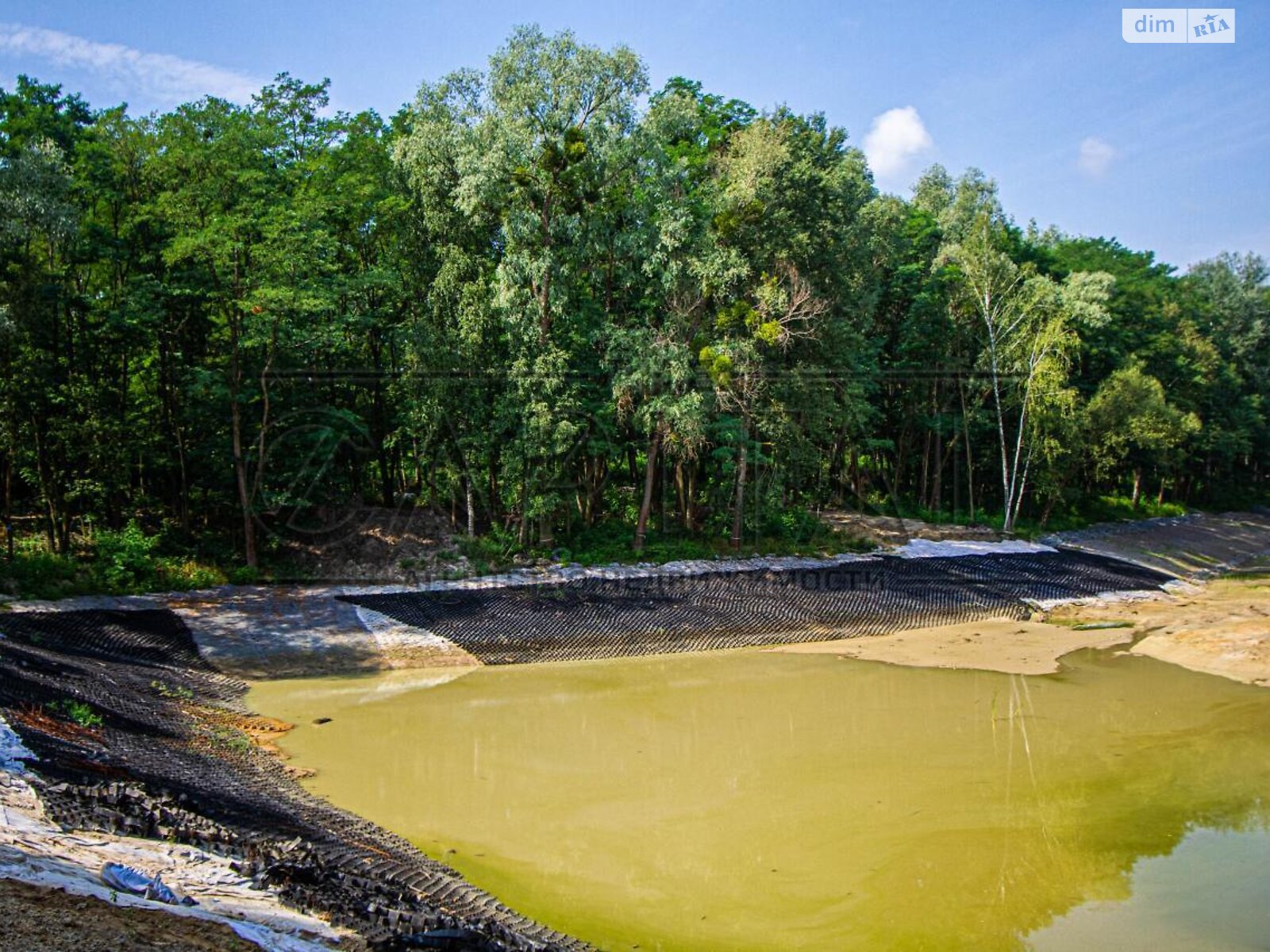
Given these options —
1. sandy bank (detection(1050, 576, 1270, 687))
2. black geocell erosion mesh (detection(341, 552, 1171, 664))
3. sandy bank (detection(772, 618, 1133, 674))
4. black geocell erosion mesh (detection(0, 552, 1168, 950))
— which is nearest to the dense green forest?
black geocell erosion mesh (detection(341, 552, 1171, 664))

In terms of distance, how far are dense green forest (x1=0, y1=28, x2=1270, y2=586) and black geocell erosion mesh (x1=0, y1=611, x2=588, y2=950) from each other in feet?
24.1

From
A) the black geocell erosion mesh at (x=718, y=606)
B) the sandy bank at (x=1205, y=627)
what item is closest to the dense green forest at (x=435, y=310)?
the black geocell erosion mesh at (x=718, y=606)

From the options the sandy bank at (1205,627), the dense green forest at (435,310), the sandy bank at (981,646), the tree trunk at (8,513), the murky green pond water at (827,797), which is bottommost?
the murky green pond water at (827,797)

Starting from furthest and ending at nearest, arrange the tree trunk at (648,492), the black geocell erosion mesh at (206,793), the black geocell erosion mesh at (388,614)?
the tree trunk at (648,492), the black geocell erosion mesh at (388,614), the black geocell erosion mesh at (206,793)

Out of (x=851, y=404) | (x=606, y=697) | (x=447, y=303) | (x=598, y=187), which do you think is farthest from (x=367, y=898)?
(x=851, y=404)

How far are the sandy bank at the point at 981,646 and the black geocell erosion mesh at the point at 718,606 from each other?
0.50 meters

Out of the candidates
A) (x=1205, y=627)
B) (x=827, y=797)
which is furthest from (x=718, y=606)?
(x=1205, y=627)

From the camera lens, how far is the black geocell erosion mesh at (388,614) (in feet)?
25.9

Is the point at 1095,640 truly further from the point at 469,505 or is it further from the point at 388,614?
the point at 388,614

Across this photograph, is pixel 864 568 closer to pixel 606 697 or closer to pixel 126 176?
pixel 606 697

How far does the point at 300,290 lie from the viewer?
21.2 metres

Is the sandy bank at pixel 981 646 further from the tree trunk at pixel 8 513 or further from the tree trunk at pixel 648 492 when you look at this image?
the tree trunk at pixel 8 513

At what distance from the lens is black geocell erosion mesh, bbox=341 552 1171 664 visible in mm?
19531

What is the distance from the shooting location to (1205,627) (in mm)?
21219
